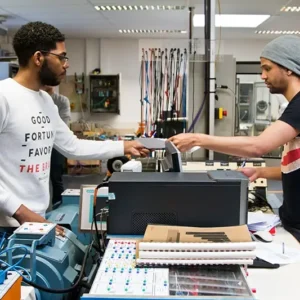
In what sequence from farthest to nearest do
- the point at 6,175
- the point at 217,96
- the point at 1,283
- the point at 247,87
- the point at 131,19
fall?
1. the point at 247,87
2. the point at 131,19
3. the point at 217,96
4. the point at 6,175
5. the point at 1,283

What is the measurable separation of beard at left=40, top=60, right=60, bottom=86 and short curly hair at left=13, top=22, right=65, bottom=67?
0.25 feet

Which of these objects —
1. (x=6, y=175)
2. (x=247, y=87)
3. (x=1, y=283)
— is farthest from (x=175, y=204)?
(x=247, y=87)

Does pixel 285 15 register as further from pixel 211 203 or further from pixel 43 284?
pixel 43 284

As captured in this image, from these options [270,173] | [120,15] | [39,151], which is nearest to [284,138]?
[270,173]

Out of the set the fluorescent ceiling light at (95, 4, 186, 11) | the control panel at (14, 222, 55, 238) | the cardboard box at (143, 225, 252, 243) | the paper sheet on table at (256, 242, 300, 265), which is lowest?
the paper sheet on table at (256, 242, 300, 265)

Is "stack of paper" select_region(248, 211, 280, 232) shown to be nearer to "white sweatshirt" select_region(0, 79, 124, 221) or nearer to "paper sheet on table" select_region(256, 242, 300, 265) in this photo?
"paper sheet on table" select_region(256, 242, 300, 265)

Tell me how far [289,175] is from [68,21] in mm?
5683

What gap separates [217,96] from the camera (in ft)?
11.6

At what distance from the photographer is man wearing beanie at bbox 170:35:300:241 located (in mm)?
1753

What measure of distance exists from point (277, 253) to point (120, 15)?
5172 millimetres

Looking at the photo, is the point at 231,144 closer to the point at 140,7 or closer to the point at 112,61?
the point at 140,7

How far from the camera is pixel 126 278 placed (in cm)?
116

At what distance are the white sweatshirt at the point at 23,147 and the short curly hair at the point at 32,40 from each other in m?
0.14

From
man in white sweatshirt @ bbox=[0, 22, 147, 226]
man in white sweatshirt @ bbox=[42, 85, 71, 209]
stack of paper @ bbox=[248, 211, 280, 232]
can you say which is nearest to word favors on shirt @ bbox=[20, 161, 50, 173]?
man in white sweatshirt @ bbox=[0, 22, 147, 226]
